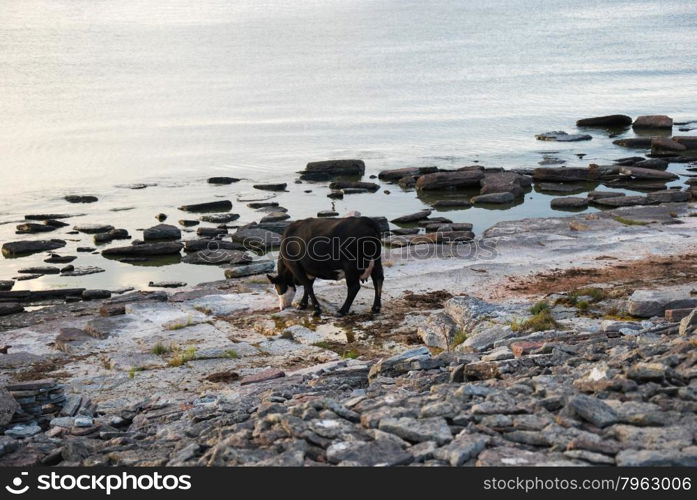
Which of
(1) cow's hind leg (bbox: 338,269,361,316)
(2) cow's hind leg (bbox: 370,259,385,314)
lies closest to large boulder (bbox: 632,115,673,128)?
(2) cow's hind leg (bbox: 370,259,385,314)

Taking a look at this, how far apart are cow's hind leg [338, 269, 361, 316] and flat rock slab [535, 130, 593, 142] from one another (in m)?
31.9

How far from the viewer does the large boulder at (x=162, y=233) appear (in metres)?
29.2

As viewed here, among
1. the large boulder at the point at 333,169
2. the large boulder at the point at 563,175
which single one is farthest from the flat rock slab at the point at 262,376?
the large boulder at the point at 333,169

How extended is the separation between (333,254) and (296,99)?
51150mm

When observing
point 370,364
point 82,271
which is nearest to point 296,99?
point 82,271

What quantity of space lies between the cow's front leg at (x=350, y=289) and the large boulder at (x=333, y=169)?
21.1 metres

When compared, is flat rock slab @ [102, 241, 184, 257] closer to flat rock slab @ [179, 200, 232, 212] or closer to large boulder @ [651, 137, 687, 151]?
flat rock slab @ [179, 200, 232, 212]

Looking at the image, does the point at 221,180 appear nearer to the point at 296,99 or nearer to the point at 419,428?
the point at 296,99

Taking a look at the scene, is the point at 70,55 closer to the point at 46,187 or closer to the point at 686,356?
the point at 46,187

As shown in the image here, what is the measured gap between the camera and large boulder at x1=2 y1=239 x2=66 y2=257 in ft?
92.6

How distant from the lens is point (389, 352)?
1585 cm

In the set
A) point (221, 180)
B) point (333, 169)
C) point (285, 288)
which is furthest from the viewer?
point (333, 169)

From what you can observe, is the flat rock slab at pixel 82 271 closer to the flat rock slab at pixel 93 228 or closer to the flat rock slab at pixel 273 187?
the flat rock slab at pixel 93 228

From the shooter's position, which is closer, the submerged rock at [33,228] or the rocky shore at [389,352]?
the rocky shore at [389,352]
